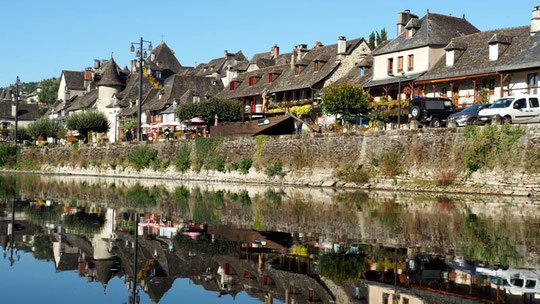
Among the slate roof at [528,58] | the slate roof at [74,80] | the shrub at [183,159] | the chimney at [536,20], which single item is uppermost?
the slate roof at [74,80]

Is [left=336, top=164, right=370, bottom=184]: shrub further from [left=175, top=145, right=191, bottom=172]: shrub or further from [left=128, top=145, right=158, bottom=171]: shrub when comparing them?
[left=128, top=145, right=158, bottom=171]: shrub

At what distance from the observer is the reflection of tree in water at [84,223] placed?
17.6 metres

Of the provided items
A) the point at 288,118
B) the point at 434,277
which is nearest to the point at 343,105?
the point at 288,118

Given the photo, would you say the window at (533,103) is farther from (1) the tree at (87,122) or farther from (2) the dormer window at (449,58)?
(1) the tree at (87,122)

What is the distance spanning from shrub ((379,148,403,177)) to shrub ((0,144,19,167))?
148ft

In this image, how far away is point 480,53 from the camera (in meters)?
44.5

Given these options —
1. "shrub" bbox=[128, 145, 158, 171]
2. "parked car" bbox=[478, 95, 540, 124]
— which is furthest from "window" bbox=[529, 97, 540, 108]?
"shrub" bbox=[128, 145, 158, 171]

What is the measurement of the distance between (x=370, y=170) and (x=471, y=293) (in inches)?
1099

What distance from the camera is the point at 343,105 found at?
46.4m

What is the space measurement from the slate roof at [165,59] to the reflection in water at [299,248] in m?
73.5

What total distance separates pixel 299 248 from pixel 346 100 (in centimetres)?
3248

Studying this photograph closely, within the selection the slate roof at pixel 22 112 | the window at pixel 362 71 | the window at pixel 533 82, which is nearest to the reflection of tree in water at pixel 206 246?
the window at pixel 533 82

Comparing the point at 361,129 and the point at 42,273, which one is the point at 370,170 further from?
the point at 42,273

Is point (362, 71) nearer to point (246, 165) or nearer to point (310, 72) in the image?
point (310, 72)
